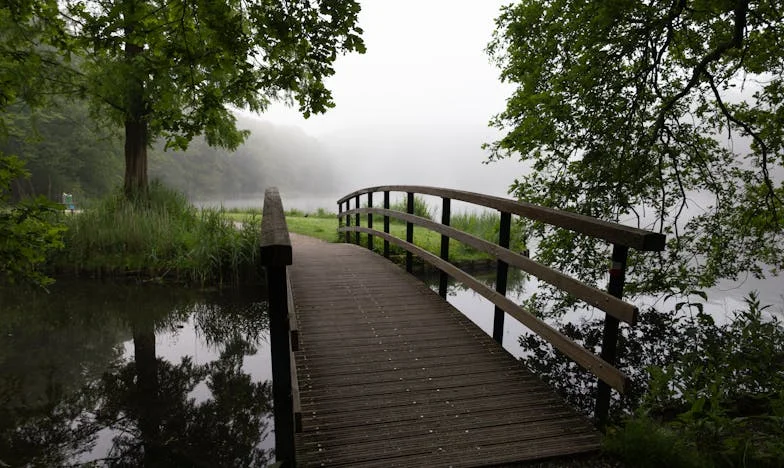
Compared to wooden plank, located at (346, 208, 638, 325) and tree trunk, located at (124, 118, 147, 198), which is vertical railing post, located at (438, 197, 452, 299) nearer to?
wooden plank, located at (346, 208, 638, 325)

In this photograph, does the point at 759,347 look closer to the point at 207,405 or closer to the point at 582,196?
the point at 582,196

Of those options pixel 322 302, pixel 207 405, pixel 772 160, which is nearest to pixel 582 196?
pixel 772 160

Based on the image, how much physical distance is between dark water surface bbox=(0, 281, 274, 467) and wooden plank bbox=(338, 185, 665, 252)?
111 inches

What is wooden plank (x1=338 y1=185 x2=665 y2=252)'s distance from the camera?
263cm

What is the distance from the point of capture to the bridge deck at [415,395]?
2.65 metres

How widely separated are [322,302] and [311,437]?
2.63m

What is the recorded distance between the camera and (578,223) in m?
3.22

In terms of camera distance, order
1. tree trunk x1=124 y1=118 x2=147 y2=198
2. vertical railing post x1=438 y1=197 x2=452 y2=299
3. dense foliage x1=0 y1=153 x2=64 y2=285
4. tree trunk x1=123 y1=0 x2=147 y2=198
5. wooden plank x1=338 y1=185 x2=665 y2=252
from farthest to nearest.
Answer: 1. tree trunk x1=124 y1=118 x2=147 y2=198
2. tree trunk x1=123 y1=0 x2=147 y2=198
3. vertical railing post x1=438 y1=197 x2=452 y2=299
4. dense foliage x1=0 y1=153 x2=64 y2=285
5. wooden plank x1=338 y1=185 x2=665 y2=252

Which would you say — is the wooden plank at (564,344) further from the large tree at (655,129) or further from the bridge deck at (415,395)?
the large tree at (655,129)

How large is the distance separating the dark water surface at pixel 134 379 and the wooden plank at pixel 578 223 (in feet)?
9.24

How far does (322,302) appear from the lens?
17.5ft

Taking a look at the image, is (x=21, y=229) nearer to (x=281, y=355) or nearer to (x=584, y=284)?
(x=281, y=355)

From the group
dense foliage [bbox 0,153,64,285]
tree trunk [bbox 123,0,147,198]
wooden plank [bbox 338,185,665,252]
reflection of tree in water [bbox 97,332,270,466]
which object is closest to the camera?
wooden plank [bbox 338,185,665,252]

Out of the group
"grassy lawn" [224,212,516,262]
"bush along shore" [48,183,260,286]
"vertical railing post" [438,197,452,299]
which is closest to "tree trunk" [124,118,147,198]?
"bush along shore" [48,183,260,286]
